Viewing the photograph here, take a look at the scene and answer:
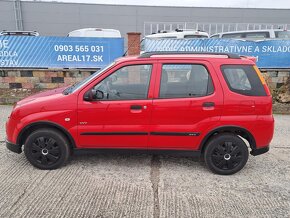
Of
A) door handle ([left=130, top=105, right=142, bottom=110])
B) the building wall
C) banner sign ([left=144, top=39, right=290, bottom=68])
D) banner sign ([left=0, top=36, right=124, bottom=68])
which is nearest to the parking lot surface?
door handle ([left=130, top=105, right=142, bottom=110])

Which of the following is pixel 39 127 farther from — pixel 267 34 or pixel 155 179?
pixel 267 34

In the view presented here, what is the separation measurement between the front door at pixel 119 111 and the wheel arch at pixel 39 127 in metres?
0.16

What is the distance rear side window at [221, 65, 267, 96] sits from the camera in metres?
3.57

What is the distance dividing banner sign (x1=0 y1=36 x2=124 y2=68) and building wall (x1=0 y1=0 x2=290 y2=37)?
618 inches

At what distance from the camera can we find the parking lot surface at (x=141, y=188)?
2.93m

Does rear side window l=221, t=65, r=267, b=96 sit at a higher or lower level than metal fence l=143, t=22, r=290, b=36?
lower

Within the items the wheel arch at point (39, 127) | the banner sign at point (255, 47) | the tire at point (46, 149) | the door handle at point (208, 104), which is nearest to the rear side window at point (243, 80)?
the door handle at point (208, 104)

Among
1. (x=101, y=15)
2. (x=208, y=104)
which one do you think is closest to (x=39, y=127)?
(x=208, y=104)

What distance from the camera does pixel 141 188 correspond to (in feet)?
11.1

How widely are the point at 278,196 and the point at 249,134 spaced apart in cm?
85

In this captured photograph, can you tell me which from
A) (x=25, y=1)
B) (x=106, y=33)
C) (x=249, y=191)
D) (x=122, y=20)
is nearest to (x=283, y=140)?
(x=249, y=191)

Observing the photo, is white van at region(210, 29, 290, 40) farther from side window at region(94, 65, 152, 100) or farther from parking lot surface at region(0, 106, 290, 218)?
side window at region(94, 65, 152, 100)

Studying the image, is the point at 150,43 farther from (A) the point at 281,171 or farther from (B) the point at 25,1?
(B) the point at 25,1

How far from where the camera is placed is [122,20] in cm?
2328
